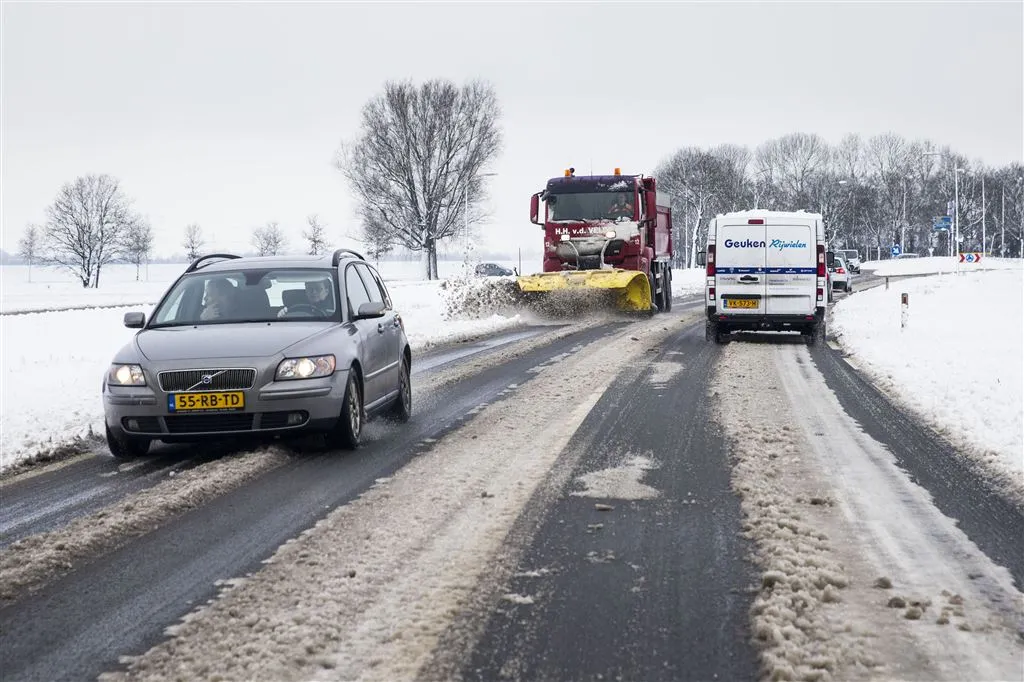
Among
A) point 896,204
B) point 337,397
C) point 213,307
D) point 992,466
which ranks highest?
point 896,204

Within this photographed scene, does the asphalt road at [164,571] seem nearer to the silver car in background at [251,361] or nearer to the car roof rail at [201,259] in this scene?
the silver car in background at [251,361]

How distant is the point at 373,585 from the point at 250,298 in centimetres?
461

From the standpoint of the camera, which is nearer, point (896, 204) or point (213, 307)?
point (213, 307)

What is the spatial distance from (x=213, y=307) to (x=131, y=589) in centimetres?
426

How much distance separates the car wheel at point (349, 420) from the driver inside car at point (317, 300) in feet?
2.42

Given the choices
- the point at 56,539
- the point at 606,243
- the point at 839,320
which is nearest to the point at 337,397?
the point at 56,539

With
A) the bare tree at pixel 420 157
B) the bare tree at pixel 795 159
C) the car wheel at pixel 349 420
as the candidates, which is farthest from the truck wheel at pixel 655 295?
the bare tree at pixel 795 159

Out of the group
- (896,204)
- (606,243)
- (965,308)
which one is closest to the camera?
(606,243)

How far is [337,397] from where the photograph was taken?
746 centimetres

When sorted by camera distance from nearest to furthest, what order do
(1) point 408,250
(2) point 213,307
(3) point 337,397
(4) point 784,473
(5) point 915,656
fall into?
1. (5) point 915,656
2. (4) point 784,473
3. (3) point 337,397
4. (2) point 213,307
5. (1) point 408,250

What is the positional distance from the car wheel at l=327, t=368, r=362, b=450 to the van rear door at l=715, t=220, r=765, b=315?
11.3 metres

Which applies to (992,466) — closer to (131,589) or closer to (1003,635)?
(1003,635)

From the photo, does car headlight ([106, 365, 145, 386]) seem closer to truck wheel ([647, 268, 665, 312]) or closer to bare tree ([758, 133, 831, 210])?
truck wheel ([647, 268, 665, 312])

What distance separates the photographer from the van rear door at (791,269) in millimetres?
17672
